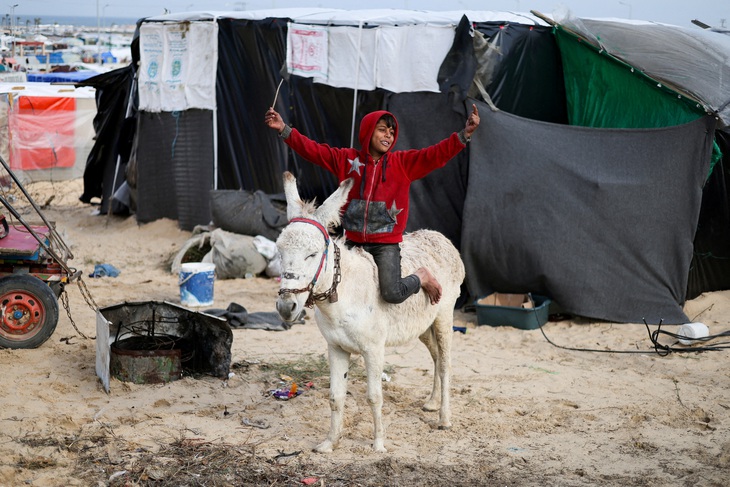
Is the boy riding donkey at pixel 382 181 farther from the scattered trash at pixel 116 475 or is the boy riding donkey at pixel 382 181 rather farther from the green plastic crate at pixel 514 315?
the green plastic crate at pixel 514 315

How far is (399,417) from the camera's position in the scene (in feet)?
20.2

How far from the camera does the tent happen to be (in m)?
8.76

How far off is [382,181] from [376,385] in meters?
1.34

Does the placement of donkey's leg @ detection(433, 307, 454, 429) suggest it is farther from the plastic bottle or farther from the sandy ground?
the plastic bottle

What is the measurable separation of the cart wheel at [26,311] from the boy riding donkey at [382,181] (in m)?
3.01

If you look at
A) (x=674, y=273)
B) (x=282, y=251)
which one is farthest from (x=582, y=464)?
(x=674, y=273)

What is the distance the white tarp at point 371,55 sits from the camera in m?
9.71

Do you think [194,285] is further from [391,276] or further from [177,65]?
[177,65]

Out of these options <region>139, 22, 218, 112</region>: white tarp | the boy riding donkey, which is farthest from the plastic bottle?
<region>139, 22, 218, 112</region>: white tarp

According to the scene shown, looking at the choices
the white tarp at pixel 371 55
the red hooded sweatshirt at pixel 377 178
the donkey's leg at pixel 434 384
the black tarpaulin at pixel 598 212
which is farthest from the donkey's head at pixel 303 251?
the white tarp at pixel 371 55

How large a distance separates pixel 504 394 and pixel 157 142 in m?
8.53

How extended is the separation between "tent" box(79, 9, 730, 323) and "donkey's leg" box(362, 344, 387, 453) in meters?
4.13

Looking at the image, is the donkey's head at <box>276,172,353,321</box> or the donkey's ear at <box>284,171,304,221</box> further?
the donkey's ear at <box>284,171,304,221</box>

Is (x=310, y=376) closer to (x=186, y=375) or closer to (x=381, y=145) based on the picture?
(x=186, y=375)
